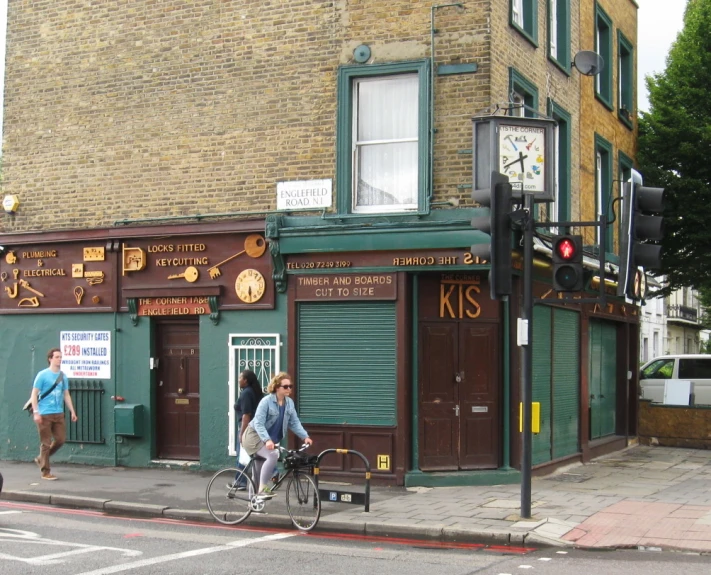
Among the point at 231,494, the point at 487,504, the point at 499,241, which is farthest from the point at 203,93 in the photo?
the point at 487,504

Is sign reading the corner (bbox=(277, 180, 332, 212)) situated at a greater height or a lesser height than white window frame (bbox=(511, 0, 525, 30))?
lesser

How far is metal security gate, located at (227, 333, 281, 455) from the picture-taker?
15.1 meters

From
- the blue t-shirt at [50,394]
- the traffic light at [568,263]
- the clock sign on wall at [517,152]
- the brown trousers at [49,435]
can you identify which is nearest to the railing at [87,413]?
the brown trousers at [49,435]

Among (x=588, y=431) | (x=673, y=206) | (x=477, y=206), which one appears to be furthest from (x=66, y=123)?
(x=673, y=206)

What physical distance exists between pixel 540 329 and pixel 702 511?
4.57 metres

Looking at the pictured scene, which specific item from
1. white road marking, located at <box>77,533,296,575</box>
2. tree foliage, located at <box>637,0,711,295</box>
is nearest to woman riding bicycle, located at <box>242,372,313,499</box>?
white road marking, located at <box>77,533,296,575</box>

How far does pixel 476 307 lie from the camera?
47.5 feet

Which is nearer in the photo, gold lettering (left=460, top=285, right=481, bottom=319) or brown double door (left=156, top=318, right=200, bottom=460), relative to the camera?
gold lettering (left=460, top=285, right=481, bottom=319)

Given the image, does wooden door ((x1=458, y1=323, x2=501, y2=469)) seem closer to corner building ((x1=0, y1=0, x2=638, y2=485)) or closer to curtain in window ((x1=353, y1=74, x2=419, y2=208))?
corner building ((x1=0, y1=0, x2=638, y2=485))

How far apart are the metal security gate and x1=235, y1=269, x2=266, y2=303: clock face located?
1.89 ft

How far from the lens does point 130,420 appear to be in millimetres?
15922

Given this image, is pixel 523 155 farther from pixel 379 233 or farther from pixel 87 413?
pixel 87 413

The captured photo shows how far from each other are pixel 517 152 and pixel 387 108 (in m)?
2.59

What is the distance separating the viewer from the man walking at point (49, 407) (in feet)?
48.1
